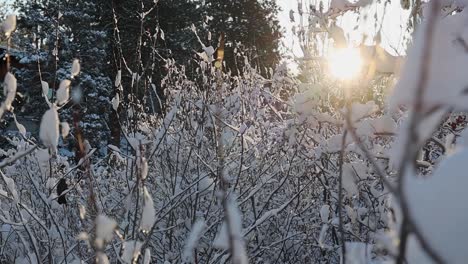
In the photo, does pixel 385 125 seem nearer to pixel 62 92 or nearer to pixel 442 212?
pixel 62 92

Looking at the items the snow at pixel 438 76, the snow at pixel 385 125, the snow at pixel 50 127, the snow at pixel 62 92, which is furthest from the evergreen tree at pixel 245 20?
the snow at pixel 438 76

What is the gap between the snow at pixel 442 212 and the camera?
1.13 ft

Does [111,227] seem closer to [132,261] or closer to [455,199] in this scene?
[455,199]

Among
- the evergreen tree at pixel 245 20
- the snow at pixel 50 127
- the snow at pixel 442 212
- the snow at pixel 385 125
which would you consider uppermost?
the snow at pixel 442 212

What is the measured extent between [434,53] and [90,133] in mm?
13167

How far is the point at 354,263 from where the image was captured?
570 millimetres

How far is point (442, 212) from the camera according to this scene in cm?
35

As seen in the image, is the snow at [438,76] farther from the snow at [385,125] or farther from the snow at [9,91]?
the snow at [385,125]

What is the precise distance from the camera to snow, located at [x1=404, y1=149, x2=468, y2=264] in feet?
1.13

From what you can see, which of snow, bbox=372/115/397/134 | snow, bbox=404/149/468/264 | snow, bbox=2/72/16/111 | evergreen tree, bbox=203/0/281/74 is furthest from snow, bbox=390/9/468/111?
evergreen tree, bbox=203/0/281/74

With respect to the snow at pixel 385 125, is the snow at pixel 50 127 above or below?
above

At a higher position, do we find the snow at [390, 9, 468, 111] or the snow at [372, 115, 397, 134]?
the snow at [390, 9, 468, 111]

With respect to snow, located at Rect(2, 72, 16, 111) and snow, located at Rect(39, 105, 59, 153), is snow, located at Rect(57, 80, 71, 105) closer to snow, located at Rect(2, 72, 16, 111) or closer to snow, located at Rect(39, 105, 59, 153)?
snow, located at Rect(2, 72, 16, 111)

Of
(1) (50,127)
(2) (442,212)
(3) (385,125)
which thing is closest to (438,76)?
(2) (442,212)
